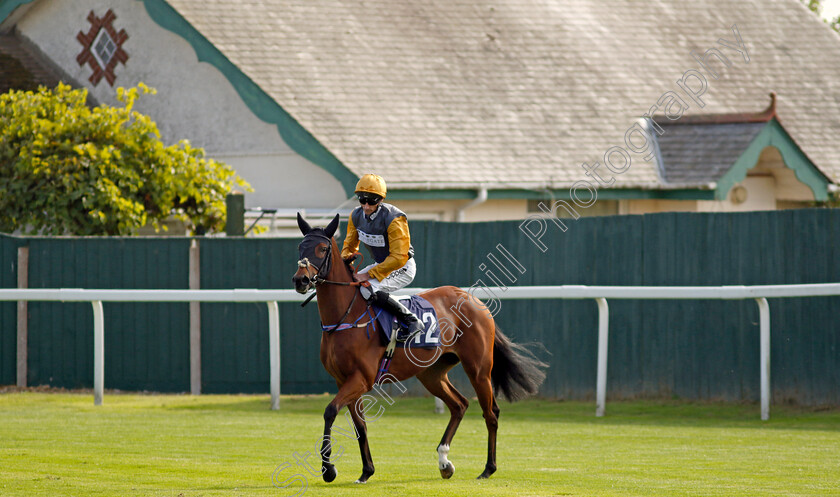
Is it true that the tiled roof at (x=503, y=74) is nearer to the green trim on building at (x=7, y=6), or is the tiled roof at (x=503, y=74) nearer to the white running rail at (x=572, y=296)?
the green trim on building at (x=7, y=6)

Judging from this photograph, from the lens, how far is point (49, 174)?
54.9ft

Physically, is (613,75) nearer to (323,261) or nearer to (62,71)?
(62,71)

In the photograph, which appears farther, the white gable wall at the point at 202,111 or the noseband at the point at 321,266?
the white gable wall at the point at 202,111

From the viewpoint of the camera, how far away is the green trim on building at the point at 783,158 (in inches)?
762

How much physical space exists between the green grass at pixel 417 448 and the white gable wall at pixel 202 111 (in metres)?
5.40

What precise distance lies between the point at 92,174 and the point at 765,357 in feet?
31.5

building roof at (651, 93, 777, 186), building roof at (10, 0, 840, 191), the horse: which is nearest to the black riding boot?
the horse

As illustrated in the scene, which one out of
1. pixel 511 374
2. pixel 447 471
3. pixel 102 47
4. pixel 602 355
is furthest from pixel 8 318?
pixel 447 471

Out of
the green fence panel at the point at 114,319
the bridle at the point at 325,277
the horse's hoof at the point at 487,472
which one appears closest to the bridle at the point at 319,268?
the bridle at the point at 325,277

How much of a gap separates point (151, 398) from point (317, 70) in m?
7.51

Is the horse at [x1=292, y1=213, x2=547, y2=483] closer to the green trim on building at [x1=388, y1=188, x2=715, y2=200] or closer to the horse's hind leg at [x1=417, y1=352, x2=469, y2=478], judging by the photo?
the horse's hind leg at [x1=417, y1=352, x2=469, y2=478]

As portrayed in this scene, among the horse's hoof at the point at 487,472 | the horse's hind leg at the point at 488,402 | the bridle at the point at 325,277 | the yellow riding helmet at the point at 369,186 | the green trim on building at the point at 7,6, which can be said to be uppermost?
the green trim on building at the point at 7,6

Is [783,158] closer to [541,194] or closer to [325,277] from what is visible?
[541,194]

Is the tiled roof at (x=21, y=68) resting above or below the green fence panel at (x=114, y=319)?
above
